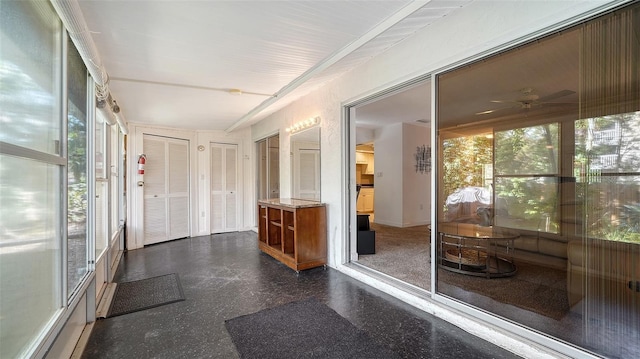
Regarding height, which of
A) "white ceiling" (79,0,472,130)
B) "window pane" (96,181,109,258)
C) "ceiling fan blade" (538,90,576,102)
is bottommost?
"window pane" (96,181,109,258)

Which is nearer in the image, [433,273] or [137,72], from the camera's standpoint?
[433,273]

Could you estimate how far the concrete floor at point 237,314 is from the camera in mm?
1928

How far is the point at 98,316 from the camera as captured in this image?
243 cm

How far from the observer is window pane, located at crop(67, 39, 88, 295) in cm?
196

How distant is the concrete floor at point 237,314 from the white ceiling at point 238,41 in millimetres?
2410

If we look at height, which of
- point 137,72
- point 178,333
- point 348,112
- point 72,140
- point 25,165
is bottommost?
point 178,333

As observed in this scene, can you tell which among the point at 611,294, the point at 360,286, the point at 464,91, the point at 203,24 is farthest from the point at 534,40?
the point at 360,286

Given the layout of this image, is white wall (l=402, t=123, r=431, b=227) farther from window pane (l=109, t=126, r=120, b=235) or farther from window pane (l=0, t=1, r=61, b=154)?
window pane (l=0, t=1, r=61, b=154)

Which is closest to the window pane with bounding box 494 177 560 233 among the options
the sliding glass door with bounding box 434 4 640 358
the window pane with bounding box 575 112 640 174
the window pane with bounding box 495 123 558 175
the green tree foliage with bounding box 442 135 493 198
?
the sliding glass door with bounding box 434 4 640 358

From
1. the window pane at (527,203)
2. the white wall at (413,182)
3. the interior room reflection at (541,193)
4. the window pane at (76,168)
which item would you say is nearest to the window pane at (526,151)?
the interior room reflection at (541,193)

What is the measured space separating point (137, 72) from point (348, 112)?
2.45 metres

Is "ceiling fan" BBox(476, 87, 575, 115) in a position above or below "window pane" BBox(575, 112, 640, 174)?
above

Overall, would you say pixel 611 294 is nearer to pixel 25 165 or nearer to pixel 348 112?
pixel 348 112

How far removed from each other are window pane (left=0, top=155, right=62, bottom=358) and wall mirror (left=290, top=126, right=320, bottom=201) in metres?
2.83
